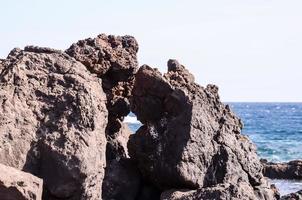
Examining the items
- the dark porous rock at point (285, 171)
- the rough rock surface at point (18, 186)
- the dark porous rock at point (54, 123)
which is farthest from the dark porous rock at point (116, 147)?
the dark porous rock at point (285, 171)

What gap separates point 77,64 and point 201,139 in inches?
79.6

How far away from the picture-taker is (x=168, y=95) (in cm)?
835

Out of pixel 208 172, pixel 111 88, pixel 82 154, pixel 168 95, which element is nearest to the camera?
pixel 82 154

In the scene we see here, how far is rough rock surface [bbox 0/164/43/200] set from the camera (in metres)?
5.20

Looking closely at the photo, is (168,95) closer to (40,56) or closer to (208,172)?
(208,172)

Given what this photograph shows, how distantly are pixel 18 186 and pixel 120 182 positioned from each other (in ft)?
10.1

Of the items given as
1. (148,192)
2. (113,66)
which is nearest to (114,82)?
(113,66)

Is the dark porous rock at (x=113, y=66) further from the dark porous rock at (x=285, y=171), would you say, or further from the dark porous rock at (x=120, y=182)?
the dark porous rock at (x=285, y=171)

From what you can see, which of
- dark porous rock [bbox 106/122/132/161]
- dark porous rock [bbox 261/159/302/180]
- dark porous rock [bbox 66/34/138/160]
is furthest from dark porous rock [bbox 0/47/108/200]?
dark porous rock [bbox 261/159/302/180]

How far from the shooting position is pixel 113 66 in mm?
8898

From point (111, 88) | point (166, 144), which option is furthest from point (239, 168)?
point (111, 88)

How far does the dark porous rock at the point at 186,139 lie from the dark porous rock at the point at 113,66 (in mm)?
432

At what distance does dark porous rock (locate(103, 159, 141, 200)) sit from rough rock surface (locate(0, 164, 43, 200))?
2729mm

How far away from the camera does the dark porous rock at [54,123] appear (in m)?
5.90
